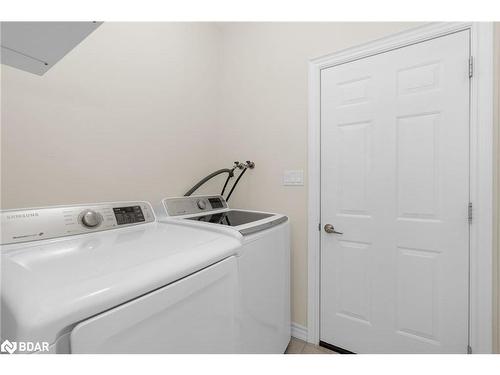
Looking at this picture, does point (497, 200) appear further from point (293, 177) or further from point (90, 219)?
point (90, 219)

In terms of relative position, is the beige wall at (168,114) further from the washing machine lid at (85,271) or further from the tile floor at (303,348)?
the washing machine lid at (85,271)

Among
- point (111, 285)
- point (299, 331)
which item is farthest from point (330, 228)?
point (111, 285)

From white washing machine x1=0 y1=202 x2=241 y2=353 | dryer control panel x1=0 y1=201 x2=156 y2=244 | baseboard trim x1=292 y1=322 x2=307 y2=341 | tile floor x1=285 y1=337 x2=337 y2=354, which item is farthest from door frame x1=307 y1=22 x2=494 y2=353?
dryer control panel x1=0 y1=201 x2=156 y2=244

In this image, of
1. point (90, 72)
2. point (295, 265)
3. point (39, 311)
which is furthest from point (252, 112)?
point (39, 311)

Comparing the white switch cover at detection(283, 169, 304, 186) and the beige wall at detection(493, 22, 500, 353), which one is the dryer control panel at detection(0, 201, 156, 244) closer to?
the white switch cover at detection(283, 169, 304, 186)

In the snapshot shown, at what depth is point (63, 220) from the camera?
1.06 metres

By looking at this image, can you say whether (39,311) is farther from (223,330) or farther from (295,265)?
(295,265)

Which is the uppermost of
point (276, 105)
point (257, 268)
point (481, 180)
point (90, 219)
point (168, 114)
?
point (276, 105)

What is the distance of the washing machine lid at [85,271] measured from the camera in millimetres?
490

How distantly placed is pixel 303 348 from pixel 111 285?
1.62 metres

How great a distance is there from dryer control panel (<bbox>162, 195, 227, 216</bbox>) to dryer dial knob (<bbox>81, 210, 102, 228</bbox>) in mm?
443

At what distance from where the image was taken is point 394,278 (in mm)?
1489

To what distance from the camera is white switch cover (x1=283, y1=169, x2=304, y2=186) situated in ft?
5.92
